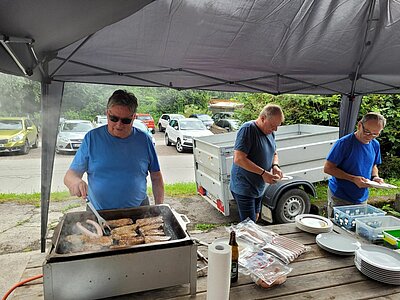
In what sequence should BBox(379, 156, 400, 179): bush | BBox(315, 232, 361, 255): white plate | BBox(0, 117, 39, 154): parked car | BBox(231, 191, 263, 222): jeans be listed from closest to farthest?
BBox(315, 232, 361, 255): white plate → BBox(231, 191, 263, 222): jeans → BBox(379, 156, 400, 179): bush → BBox(0, 117, 39, 154): parked car

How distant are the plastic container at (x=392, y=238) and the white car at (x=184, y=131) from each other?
9303 mm

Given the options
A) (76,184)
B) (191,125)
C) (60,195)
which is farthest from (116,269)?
(191,125)

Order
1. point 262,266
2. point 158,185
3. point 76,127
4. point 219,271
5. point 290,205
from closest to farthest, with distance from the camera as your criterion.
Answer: point 219,271 → point 262,266 → point 158,185 → point 290,205 → point 76,127

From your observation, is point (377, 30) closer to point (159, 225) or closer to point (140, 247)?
point (159, 225)

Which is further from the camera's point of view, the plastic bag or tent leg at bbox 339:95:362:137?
tent leg at bbox 339:95:362:137

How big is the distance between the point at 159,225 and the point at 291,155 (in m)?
3.79

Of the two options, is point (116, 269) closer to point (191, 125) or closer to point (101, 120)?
point (101, 120)

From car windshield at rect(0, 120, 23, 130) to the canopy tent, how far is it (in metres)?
7.08

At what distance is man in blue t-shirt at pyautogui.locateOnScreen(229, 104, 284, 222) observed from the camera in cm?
288

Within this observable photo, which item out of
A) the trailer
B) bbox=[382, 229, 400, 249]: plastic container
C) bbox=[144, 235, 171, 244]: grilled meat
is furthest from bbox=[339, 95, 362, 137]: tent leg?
bbox=[144, 235, 171, 244]: grilled meat

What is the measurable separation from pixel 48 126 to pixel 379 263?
2805mm

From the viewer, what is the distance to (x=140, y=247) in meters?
1.25

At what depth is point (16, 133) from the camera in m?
8.63

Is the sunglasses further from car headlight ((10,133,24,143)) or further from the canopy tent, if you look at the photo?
car headlight ((10,133,24,143))
